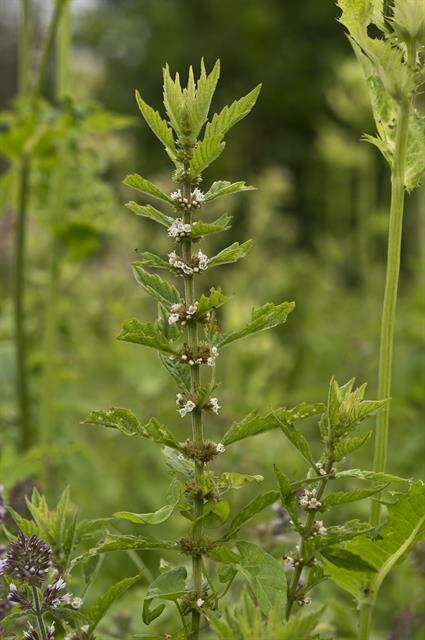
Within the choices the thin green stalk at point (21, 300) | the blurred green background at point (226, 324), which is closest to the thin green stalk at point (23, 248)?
the thin green stalk at point (21, 300)

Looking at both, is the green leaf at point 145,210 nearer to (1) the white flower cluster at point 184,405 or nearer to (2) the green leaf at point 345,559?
(1) the white flower cluster at point 184,405

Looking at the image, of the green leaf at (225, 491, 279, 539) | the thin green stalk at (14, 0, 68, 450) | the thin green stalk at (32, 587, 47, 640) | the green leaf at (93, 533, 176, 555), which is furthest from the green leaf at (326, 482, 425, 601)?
the thin green stalk at (14, 0, 68, 450)

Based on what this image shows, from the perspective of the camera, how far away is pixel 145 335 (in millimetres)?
995

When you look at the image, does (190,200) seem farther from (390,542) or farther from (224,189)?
(390,542)

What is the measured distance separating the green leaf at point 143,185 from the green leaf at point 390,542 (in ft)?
1.32

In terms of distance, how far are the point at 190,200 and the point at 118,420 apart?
0.24m

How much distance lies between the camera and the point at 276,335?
659 centimetres

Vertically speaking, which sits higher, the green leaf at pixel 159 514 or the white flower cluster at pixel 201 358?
the white flower cluster at pixel 201 358

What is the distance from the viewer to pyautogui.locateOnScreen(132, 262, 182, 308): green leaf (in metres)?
1.03

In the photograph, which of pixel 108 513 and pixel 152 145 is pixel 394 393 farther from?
pixel 152 145

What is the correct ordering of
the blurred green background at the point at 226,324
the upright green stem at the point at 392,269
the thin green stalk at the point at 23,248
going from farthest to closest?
the blurred green background at the point at 226,324, the thin green stalk at the point at 23,248, the upright green stem at the point at 392,269

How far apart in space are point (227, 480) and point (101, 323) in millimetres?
4379

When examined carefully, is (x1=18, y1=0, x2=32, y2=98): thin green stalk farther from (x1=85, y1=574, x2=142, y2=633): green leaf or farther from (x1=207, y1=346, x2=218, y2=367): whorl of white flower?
(x1=85, y1=574, x2=142, y2=633): green leaf

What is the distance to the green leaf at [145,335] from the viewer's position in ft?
3.19
